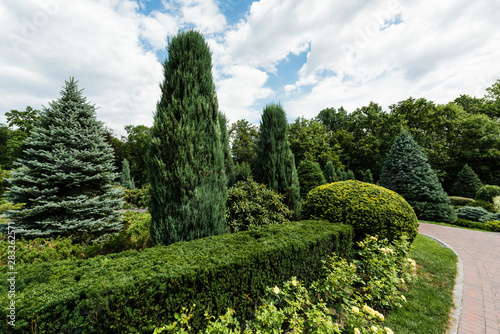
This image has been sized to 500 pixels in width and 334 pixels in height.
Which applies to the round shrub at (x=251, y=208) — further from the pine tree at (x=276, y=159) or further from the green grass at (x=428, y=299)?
the green grass at (x=428, y=299)

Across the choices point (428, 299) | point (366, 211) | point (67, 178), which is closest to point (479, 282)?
point (428, 299)

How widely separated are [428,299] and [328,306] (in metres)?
2.09

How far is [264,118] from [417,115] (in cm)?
2893

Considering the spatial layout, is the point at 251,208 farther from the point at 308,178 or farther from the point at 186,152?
the point at 308,178

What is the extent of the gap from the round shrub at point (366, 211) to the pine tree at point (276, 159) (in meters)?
1.92

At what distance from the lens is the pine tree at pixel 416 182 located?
11.4m

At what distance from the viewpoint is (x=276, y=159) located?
23.3 ft

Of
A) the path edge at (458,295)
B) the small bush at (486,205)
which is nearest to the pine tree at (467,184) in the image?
the small bush at (486,205)

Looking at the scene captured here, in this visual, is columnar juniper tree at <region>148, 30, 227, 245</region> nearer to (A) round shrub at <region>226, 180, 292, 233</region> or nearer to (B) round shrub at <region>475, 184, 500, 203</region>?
(A) round shrub at <region>226, 180, 292, 233</region>

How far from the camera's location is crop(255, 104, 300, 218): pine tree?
7.11m

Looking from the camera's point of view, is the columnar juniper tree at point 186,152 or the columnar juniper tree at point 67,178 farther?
the columnar juniper tree at point 67,178

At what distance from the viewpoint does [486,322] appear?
2943mm

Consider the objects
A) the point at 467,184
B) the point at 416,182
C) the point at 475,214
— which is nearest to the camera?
the point at 475,214

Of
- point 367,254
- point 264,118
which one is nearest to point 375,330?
point 367,254
